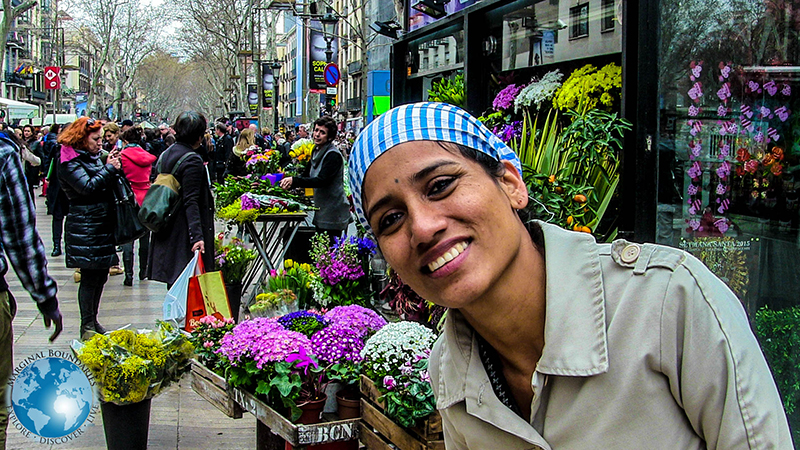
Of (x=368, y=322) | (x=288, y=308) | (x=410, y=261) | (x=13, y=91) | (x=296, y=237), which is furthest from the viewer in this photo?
(x=13, y=91)

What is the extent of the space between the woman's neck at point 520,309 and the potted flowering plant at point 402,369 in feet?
6.07

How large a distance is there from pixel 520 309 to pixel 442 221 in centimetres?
24

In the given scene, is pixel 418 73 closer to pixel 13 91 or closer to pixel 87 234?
pixel 87 234

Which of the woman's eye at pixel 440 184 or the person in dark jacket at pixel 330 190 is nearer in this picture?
the woman's eye at pixel 440 184

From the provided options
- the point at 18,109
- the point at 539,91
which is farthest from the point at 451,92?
the point at 18,109

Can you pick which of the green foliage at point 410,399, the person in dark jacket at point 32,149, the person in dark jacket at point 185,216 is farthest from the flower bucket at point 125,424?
the person in dark jacket at point 32,149

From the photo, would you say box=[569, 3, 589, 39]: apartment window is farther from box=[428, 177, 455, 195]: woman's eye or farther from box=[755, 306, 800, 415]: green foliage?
box=[428, 177, 455, 195]: woman's eye

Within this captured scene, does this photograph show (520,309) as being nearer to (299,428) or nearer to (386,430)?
(386,430)

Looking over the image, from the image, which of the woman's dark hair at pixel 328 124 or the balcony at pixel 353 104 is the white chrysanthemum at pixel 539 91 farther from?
the balcony at pixel 353 104

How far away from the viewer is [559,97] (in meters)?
4.53

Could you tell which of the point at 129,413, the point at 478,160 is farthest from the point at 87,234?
the point at 478,160

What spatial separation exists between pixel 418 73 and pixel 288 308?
2252 mm

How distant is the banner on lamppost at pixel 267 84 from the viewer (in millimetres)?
40406

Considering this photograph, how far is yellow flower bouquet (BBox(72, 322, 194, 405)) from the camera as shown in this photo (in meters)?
4.27
